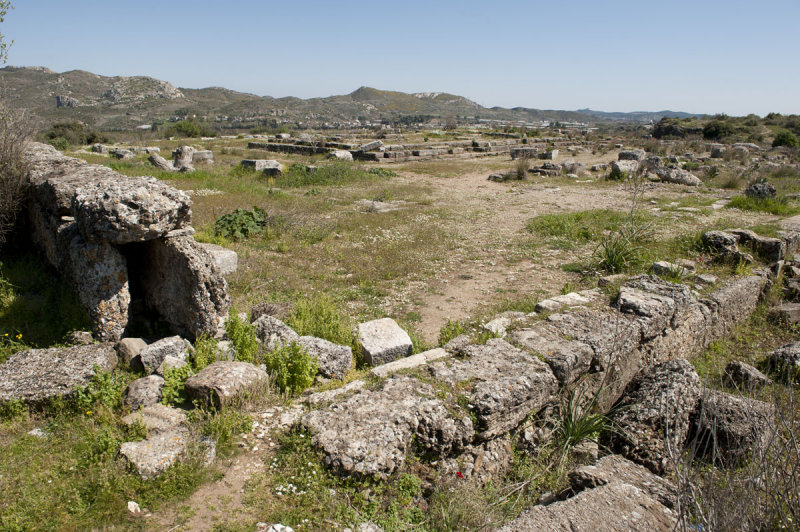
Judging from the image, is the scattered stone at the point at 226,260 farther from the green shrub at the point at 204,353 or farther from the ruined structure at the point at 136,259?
the green shrub at the point at 204,353

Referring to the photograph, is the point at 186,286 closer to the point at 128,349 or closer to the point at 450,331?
the point at 128,349

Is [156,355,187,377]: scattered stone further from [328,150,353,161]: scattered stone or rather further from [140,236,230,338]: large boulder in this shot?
[328,150,353,161]: scattered stone

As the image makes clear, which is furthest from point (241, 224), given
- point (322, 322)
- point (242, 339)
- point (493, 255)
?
point (242, 339)

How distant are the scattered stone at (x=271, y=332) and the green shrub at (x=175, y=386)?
0.87 meters

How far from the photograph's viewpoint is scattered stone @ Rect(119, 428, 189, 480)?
10.3ft

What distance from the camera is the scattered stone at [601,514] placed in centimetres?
276

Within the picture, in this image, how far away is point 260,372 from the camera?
426 cm

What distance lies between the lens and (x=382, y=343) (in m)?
5.25

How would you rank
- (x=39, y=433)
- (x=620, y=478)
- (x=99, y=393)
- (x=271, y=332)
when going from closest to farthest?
(x=620, y=478)
(x=39, y=433)
(x=99, y=393)
(x=271, y=332)

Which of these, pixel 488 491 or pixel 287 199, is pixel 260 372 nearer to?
pixel 488 491

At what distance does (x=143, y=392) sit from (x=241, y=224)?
6.59 m

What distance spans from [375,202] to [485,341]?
978 centimetres

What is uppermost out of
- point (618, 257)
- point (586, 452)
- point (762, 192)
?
point (762, 192)

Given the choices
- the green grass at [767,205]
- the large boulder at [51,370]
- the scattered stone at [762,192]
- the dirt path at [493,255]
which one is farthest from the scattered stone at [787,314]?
the scattered stone at [762,192]
